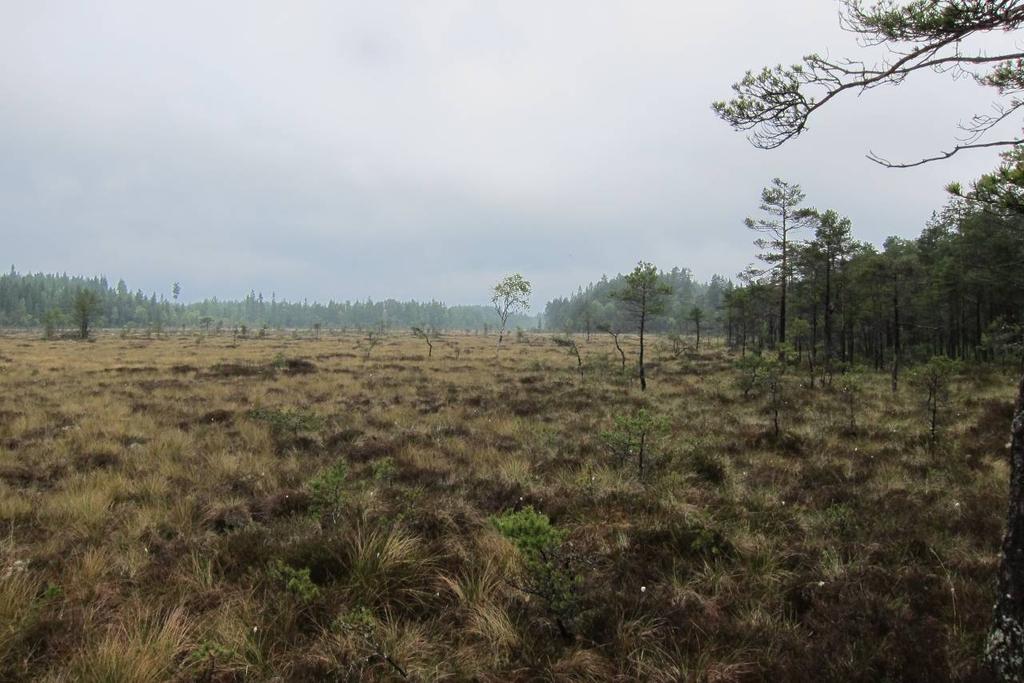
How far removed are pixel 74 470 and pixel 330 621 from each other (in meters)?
6.61

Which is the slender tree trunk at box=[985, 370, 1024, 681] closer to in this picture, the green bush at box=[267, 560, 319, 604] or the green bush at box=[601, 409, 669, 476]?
the green bush at box=[267, 560, 319, 604]

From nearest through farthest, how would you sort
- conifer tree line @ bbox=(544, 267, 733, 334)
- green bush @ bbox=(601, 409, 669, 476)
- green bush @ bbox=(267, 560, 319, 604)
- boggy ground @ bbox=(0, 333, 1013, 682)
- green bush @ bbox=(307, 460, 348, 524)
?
boggy ground @ bbox=(0, 333, 1013, 682), green bush @ bbox=(267, 560, 319, 604), green bush @ bbox=(307, 460, 348, 524), green bush @ bbox=(601, 409, 669, 476), conifer tree line @ bbox=(544, 267, 733, 334)

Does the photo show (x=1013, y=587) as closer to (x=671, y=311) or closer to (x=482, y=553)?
(x=482, y=553)

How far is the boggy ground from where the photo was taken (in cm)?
297

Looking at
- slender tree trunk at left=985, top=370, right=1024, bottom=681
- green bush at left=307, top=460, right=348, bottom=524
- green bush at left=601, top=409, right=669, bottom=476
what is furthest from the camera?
green bush at left=601, top=409, right=669, bottom=476

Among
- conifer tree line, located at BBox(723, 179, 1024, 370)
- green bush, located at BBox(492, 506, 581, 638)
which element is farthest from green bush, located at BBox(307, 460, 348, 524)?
conifer tree line, located at BBox(723, 179, 1024, 370)

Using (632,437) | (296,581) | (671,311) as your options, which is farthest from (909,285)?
(671,311)

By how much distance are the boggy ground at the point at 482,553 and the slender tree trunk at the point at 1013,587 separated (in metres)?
0.20

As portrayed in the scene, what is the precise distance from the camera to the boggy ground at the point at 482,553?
2969 millimetres

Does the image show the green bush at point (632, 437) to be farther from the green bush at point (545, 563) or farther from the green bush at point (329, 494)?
the green bush at point (329, 494)

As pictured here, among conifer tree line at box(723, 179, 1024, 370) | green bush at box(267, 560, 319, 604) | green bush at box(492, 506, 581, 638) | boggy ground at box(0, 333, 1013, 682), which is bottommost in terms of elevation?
boggy ground at box(0, 333, 1013, 682)

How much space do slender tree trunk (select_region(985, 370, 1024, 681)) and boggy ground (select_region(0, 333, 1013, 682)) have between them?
197mm

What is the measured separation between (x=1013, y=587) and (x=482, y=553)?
370 centimetres

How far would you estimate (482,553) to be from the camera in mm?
4422
